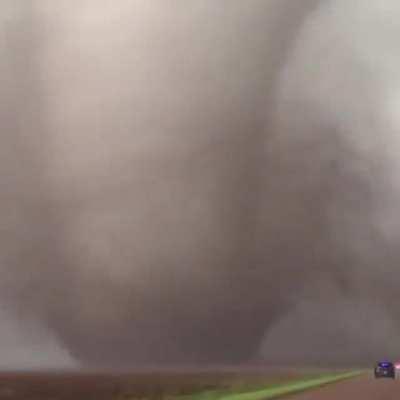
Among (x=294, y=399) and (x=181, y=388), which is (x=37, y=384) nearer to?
(x=181, y=388)

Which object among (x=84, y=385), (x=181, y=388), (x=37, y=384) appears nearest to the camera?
Result: (x=181, y=388)

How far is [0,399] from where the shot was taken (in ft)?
124

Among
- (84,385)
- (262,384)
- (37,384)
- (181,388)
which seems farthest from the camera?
(37,384)

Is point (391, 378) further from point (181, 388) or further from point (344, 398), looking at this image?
point (344, 398)

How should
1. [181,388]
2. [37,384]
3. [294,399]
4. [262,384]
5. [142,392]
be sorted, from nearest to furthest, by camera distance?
[294,399] → [142,392] → [181,388] → [262,384] → [37,384]

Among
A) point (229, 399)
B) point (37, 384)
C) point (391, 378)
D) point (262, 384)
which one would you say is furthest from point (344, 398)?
point (37, 384)

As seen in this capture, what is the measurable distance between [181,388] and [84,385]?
10.2 meters

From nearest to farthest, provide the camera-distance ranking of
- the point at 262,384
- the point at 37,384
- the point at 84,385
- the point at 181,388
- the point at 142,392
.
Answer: the point at 142,392 < the point at 181,388 < the point at 262,384 < the point at 84,385 < the point at 37,384

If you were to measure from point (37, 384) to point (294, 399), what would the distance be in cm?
2769

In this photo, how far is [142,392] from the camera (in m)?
35.8

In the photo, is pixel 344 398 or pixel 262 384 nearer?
pixel 344 398

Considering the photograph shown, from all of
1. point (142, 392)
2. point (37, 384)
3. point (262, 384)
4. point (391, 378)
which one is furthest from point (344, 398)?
point (37, 384)

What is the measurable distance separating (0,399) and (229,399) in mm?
13921

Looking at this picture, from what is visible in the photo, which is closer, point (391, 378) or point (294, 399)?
point (294, 399)
